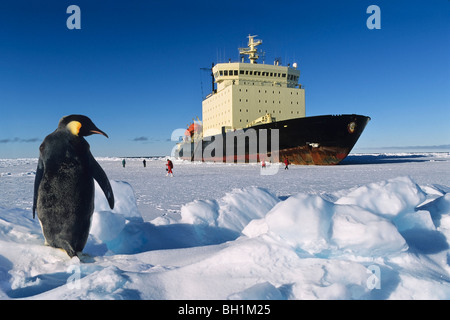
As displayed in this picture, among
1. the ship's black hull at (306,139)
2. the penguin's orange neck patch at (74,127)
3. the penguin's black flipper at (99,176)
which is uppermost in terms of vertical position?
the ship's black hull at (306,139)

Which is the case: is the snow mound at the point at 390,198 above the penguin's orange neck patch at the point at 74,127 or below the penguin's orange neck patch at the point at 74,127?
below

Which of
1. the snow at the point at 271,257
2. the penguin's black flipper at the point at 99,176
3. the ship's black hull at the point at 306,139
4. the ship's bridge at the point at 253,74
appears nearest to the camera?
the snow at the point at 271,257

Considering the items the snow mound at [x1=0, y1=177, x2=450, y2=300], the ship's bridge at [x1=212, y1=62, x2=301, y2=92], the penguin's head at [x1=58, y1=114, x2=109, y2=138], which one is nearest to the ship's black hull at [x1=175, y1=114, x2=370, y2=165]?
the ship's bridge at [x1=212, y1=62, x2=301, y2=92]

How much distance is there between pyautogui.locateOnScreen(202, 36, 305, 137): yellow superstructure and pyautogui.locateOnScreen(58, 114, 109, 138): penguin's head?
2012 centimetres

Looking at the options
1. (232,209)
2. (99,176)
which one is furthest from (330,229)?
(99,176)

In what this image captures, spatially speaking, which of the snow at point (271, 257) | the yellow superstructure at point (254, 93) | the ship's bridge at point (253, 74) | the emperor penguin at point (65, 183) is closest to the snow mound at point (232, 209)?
the snow at point (271, 257)

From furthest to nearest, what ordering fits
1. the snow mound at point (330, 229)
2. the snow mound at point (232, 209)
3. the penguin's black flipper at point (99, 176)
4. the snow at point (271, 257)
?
the snow mound at point (232, 209) < the penguin's black flipper at point (99, 176) < the snow mound at point (330, 229) < the snow at point (271, 257)

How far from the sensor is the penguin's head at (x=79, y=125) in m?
2.38

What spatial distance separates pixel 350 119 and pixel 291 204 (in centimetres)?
1638

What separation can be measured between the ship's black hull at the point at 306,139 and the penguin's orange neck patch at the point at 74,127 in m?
15.4

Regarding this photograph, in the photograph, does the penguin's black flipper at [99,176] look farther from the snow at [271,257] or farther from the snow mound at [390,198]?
the snow mound at [390,198]

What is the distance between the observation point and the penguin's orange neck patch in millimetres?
2373

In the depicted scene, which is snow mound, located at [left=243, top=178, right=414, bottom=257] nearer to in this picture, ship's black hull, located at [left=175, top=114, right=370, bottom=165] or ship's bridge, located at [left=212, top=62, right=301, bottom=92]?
ship's black hull, located at [left=175, top=114, right=370, bottom=165]

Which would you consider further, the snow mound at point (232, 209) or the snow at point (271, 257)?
the snow mound at point (232, 209)
